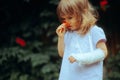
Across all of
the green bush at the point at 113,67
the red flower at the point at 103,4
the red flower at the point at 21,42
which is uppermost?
the red flower at the point at 103,4

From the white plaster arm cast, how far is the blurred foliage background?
2704 mm

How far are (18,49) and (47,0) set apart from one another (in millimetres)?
817

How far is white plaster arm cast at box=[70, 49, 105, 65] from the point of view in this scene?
10.2ft

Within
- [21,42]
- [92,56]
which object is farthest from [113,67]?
[92,56]

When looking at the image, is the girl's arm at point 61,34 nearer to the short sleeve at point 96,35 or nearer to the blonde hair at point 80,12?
the blonde hair at point 80,12

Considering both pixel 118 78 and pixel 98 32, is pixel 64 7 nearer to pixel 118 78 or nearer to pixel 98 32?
pixel 98 32

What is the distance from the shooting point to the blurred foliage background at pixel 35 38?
6016mm

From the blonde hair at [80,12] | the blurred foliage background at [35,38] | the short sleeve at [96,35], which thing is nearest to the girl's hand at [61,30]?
the blonde hair at [80,12]

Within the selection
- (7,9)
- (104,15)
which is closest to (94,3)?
(104,15)

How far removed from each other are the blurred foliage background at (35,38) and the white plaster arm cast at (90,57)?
2704 millimetres

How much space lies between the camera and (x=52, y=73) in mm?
5953

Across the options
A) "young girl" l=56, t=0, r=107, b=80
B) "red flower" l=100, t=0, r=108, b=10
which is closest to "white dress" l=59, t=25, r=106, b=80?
"young girl" l=56, t=0, r=107, b=80

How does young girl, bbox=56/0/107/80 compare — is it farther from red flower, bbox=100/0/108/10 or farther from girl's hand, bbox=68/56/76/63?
red flower, bbox=100/0/108/10

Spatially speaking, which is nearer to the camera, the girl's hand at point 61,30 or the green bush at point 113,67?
the girl's hand at point 61,30
